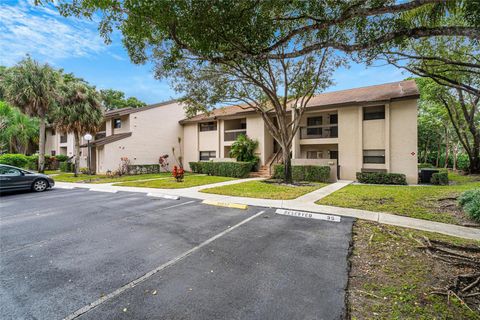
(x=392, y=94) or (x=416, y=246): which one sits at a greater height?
(x=392, y=94)

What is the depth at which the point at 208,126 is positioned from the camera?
2430cm

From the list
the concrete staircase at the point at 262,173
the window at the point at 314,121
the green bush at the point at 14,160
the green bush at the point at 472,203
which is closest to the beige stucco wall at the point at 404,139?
the window at the point at 314,121

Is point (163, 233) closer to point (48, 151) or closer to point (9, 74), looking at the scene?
point (9, 74)

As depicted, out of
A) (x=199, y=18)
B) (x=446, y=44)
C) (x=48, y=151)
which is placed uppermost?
(x=446, y=44)

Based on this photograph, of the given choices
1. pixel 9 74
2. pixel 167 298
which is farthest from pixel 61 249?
pixel 9 74

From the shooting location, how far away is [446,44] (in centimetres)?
1168

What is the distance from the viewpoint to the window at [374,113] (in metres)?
16.0

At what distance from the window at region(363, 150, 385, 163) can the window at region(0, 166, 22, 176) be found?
21.3m

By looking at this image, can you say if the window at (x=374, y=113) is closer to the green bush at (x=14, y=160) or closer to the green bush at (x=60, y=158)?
the green bush at (x=14, y=160)

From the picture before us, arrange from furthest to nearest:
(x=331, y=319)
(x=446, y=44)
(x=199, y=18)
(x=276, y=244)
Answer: (x=446, y=44) < (x=199, y=18) < (x=276, y=244) < (x=331, y=319)

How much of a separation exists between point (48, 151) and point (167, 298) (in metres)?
39.0

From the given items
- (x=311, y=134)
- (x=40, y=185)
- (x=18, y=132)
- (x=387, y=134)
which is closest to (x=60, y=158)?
(x=18, y=132)

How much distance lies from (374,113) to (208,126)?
1567 cm

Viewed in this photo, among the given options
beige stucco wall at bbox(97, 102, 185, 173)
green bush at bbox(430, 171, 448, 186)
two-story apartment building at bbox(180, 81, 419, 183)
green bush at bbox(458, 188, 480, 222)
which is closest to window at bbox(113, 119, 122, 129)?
beige stucco wall at bbox(97, 102, 185, 173)
